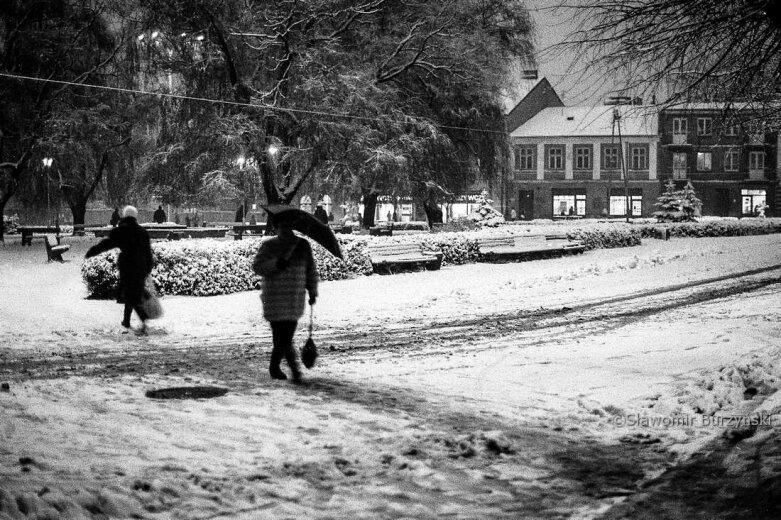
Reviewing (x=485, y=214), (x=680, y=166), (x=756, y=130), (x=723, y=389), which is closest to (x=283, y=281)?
(x=723, y=389)

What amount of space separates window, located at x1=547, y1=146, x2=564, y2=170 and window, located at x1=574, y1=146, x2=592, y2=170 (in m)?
1.31

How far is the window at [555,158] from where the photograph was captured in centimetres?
7200

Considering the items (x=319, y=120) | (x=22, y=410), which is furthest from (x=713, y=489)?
(x=319, y=120)

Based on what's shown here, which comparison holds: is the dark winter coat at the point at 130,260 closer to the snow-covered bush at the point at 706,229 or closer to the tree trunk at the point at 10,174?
the tree trunk at the point at 10,174

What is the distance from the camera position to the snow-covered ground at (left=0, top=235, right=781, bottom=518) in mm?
4840

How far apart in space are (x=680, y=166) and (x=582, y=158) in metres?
8.94

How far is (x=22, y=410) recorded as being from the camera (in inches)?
267

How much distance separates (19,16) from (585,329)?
3469cm

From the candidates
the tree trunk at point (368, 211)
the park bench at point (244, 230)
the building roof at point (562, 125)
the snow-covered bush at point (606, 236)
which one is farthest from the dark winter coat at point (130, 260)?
the building roof at point (562, 125)

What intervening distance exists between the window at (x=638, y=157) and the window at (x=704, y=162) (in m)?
5.04

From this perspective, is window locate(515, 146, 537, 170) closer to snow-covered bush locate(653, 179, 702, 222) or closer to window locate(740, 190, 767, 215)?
window locate(740, 190, 767, 215)

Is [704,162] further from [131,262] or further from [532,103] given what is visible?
[131,262]

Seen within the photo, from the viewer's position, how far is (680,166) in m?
72.1

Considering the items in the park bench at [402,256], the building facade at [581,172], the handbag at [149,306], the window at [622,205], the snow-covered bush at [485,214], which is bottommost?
the handbag at [149,306]
